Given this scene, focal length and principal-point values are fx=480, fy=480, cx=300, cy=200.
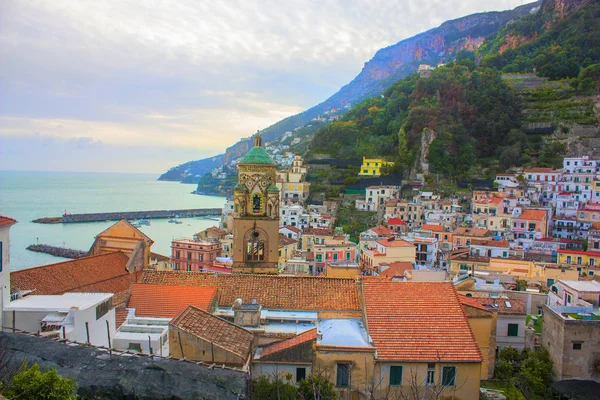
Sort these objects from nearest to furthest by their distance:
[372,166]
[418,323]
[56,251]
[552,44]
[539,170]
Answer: [418,323] < [539,170] < [56,251] < [372,166] < [552,44]

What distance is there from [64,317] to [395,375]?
638 cm

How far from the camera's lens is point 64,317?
30.0ft

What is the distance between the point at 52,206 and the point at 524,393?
397 ft

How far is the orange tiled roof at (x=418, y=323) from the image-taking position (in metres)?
9.09

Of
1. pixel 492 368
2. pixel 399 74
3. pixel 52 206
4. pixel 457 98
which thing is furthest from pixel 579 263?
pixel 399 74

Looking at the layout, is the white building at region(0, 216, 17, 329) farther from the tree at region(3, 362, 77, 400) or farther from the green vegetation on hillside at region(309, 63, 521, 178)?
the green vegetation on hillside at region(309, 63, 521, 178)

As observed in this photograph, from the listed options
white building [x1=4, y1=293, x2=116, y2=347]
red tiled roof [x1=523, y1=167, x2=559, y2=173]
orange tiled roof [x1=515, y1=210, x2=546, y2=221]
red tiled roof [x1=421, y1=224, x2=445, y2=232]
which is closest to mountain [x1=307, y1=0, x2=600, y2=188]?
red tiled roof [x1=523, y1=167, x2=559, y2=173]

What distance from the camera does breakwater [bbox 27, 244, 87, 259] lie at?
52797mm

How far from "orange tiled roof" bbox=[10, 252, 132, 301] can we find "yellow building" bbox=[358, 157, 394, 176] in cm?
5144

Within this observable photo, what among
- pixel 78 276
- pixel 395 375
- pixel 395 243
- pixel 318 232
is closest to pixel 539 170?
pixel 395 243

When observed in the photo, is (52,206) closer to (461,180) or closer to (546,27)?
A: (461,180)

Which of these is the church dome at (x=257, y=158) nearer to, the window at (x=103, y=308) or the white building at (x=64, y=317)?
the window at (x=103, y=308)

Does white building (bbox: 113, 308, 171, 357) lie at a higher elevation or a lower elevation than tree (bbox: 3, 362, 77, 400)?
lower

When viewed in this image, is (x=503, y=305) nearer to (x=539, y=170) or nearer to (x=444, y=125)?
(x=539, y=170)
